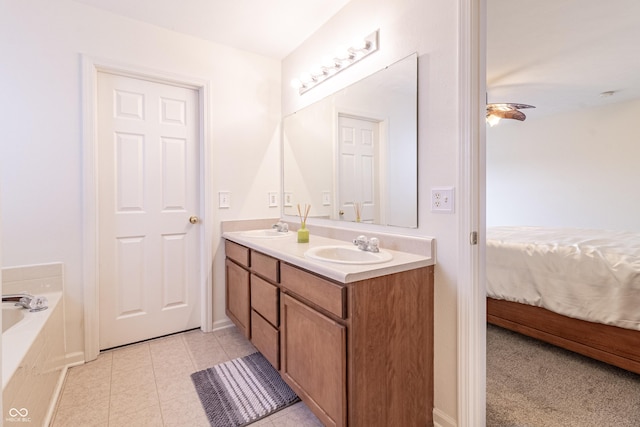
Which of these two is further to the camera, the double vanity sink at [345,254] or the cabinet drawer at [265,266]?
the cabinet drawer at [265,266]

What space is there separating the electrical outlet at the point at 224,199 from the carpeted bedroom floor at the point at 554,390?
7.15 feet

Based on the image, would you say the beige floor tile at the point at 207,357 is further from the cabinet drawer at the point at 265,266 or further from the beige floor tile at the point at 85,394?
the cabinet drawer at the point at 265,266

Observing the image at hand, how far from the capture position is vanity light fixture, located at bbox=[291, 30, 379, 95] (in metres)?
1.90

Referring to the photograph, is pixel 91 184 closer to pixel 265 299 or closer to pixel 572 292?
pixel 265 299

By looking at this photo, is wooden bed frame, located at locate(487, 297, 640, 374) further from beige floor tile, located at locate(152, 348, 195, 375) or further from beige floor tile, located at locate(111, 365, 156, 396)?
beige floor tile, located at locate(111, 365, 156, 396)

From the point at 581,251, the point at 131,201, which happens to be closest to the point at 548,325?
the point at 581,251

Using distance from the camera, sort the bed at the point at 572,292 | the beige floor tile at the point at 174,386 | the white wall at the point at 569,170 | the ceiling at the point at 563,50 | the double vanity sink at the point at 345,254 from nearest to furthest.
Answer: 1. the double vanity sink at the point at 345,254
2. the beige floor tile at the point at 174,386
3. the bed at the point at 572,292
4. the ceiling at the point at 563,50
5. the white wall at the point at 569,170

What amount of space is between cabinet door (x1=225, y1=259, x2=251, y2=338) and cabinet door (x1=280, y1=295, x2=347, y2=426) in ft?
1.70

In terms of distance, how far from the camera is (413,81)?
1.64 metres

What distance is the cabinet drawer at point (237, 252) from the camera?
2.18 meters

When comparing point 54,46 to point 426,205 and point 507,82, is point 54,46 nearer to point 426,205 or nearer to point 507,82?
point 426,205

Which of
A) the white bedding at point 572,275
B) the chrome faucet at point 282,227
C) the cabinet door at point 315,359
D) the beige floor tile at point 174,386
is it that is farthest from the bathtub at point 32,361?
the white bedding at point 572,275

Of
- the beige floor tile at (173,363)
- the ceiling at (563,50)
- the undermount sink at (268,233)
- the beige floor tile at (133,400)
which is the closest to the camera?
the beige floor tile at (133,400)

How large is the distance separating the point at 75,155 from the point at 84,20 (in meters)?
0.88
